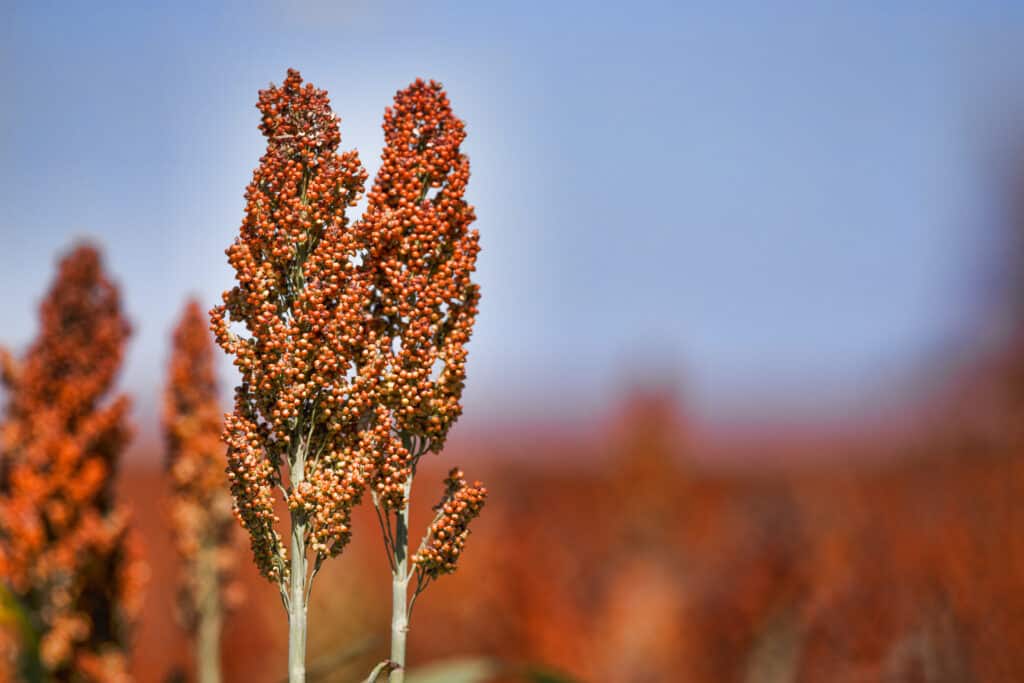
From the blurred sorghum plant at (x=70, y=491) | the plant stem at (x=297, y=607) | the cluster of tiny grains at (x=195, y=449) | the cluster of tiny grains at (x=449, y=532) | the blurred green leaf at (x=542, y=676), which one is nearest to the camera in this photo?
the plant stem at (x=297, y=607)

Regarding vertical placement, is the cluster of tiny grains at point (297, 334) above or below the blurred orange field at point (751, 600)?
above

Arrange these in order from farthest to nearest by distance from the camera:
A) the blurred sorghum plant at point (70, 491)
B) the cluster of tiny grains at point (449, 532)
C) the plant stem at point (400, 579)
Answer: the blurred sorghum plant at point (70, 491)
the cluster of tiny grains at point (449, 532)
the plant stem at point (400, 579)

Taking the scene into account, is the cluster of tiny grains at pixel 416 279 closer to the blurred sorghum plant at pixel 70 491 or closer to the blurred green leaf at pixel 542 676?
the blurred green leaf at pixel 542 676

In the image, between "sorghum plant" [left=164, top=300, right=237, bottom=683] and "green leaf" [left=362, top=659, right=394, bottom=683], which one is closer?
"green leaf" [left=362, top=659, right=394, bottom=683]

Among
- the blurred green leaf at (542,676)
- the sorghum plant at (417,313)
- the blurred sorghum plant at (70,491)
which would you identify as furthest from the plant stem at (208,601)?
the blurred green leaf at (542,676)

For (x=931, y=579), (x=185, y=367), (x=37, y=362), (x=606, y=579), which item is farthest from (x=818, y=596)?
(x=606, y=579)

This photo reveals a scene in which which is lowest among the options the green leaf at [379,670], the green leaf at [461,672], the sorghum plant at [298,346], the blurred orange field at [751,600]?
the blurred orange field at [751,600]

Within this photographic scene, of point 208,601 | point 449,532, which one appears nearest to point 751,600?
point 208,601

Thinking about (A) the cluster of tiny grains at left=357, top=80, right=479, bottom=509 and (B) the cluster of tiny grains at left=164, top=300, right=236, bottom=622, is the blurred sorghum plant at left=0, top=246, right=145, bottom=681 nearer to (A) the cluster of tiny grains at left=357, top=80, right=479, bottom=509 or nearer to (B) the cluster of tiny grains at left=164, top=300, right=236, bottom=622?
(B) the cluster of tiny grains at left=164, top=300, right=236, bottom=622

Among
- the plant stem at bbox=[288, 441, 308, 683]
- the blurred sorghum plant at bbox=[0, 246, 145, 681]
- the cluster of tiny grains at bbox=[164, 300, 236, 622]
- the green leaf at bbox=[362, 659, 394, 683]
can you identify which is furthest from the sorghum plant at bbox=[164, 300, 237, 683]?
the green leaf at bbox=[362, 659, 394, 683]

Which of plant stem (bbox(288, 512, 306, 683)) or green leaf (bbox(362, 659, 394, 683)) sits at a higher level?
plant stem (bbox(288, 512, 306, 683))
